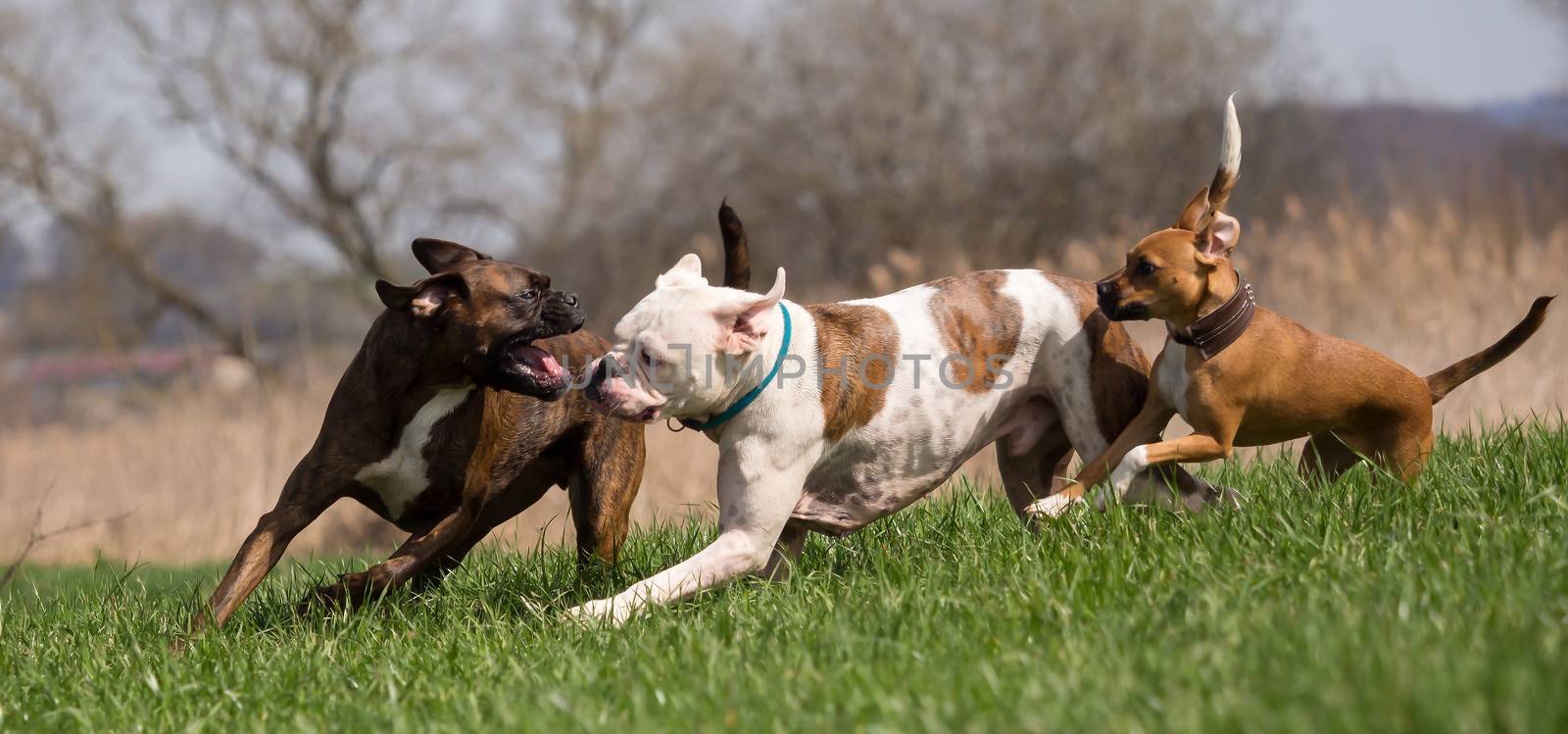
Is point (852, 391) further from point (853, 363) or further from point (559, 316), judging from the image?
point (559, 316)

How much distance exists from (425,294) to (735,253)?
3.81ft

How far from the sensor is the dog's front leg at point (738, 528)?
451 centimetres

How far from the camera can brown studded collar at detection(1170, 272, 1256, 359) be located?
177 inches

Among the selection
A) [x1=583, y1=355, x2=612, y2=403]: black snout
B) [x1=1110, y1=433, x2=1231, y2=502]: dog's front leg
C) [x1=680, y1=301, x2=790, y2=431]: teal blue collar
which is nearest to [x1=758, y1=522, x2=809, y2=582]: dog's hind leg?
[x1=680, y1=301, x2=790, y2=431]: teal blue collar

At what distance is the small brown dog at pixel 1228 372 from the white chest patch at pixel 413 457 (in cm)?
223

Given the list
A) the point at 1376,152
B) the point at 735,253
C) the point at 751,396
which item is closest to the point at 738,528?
the point at 751,396

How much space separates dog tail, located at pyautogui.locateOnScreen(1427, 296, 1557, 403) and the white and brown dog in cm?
91

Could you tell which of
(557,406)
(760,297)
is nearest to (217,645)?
(557,406)

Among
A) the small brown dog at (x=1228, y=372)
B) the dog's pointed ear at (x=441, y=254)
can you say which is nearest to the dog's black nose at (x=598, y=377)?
the dog's pointed ear at (x=441, y=254)

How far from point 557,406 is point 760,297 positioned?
1478mm

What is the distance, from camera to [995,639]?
12.1 ft

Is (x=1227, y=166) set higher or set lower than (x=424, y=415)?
higher

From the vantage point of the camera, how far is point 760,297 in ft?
14.7

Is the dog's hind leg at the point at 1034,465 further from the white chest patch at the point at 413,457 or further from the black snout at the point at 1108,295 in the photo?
the white chest patch at the point at 413,457
